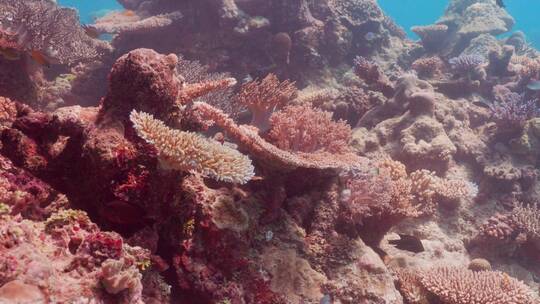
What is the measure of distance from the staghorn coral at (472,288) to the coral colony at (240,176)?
0.02m

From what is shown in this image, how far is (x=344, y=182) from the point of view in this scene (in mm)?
4984

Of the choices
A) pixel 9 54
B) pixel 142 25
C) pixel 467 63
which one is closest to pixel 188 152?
pixel 9 54

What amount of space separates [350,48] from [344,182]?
8806 mm

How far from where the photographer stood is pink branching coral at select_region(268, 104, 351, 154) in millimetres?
5211

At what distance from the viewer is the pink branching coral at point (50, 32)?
673 centimetres

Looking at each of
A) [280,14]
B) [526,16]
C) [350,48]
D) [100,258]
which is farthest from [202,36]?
[526,16]

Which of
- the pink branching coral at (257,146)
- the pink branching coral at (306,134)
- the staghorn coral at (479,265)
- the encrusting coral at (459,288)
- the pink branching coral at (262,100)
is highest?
the pink branching coral at (262,100)

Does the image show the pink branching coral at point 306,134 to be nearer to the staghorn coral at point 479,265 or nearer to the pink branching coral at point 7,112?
the staghorn coral at point 479,265

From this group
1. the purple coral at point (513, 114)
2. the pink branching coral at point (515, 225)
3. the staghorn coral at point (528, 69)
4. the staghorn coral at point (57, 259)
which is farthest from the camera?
the staghorn coral at point (528, 69)

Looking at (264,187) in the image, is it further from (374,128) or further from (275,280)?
(374,128)

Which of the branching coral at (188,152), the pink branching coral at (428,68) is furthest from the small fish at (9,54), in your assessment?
the pink branching coral at (428,68)

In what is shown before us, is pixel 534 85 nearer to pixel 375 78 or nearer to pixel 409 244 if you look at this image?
pixel 375 78

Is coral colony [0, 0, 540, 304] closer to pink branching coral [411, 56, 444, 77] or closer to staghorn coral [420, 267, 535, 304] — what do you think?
staghorn coral [420, 267, 535, 304]

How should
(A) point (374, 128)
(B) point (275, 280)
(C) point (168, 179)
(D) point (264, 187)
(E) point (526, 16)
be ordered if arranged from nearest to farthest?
(C) point (168, 179) → (B) point (275, 280) → (D) point (264, 187) → (A) point (374, 128) → (E) point (526, 16)
